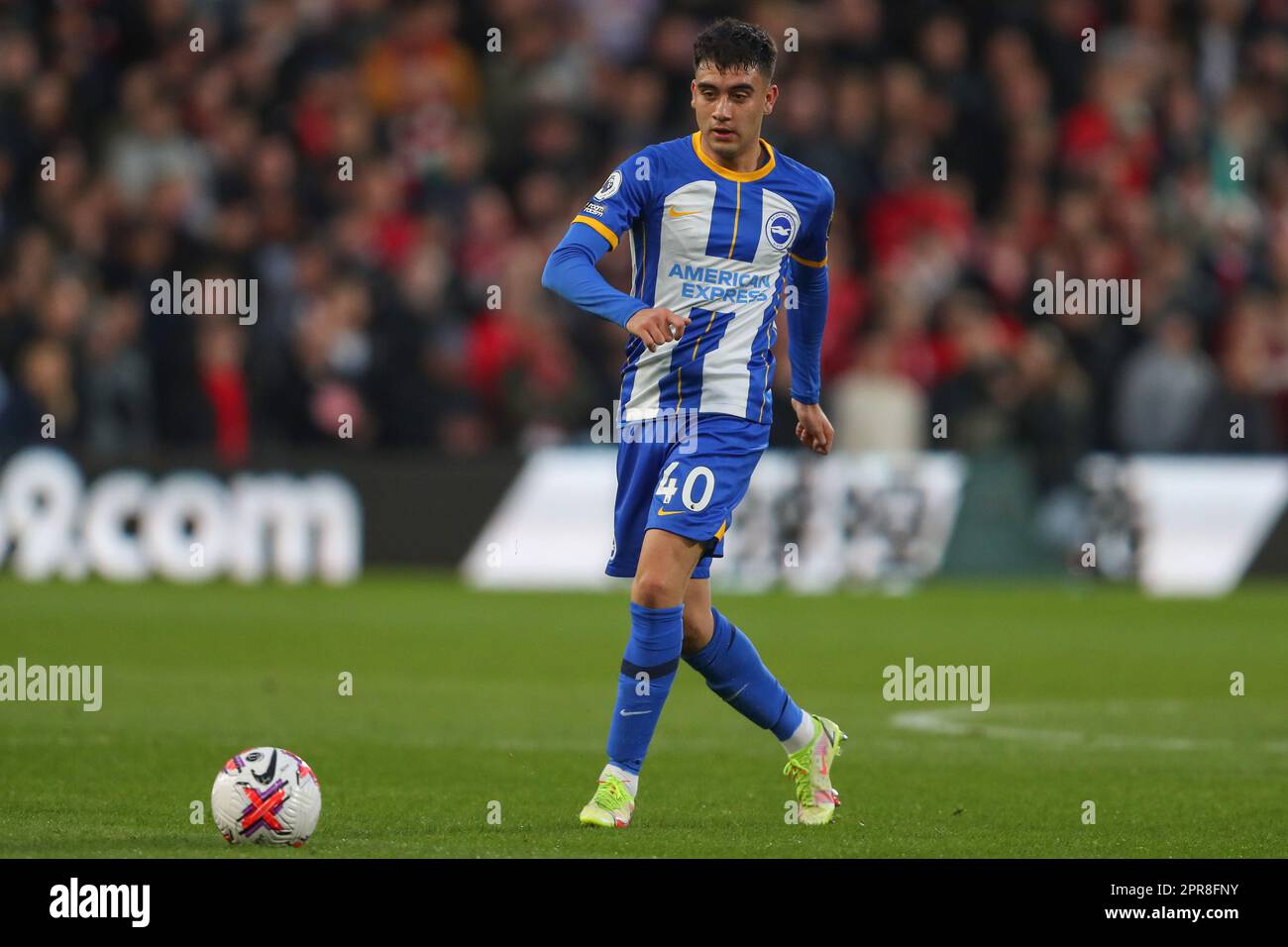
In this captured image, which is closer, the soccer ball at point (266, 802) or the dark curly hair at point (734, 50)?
the soccer ball at point (266, 802)

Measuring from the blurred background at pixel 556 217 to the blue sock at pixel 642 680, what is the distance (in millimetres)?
10846

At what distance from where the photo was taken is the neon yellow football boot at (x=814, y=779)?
7.57 meters

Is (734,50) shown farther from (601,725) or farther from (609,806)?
(601,725)

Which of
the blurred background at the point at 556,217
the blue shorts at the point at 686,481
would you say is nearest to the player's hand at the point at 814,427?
the blue shorts at the point at 686,481

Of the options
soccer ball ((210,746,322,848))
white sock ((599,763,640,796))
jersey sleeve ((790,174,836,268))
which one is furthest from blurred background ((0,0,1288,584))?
soccer ball ((210,746,322,848))

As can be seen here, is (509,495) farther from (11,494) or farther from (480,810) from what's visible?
(480,810)

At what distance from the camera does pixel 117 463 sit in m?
17.8

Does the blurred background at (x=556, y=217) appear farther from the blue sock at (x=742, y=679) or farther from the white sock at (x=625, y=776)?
the white sock at (x=625, y=776)

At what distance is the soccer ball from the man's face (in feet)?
8.22

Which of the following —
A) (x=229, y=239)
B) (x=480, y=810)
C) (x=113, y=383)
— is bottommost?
(x=480, y=810)

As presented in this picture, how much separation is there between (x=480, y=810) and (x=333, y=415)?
36.8 ft

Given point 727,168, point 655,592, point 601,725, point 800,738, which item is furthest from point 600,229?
point 601,725

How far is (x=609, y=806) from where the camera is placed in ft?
23.9

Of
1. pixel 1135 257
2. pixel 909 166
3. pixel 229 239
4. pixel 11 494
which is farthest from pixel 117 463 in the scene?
→ pixel 1135 257
